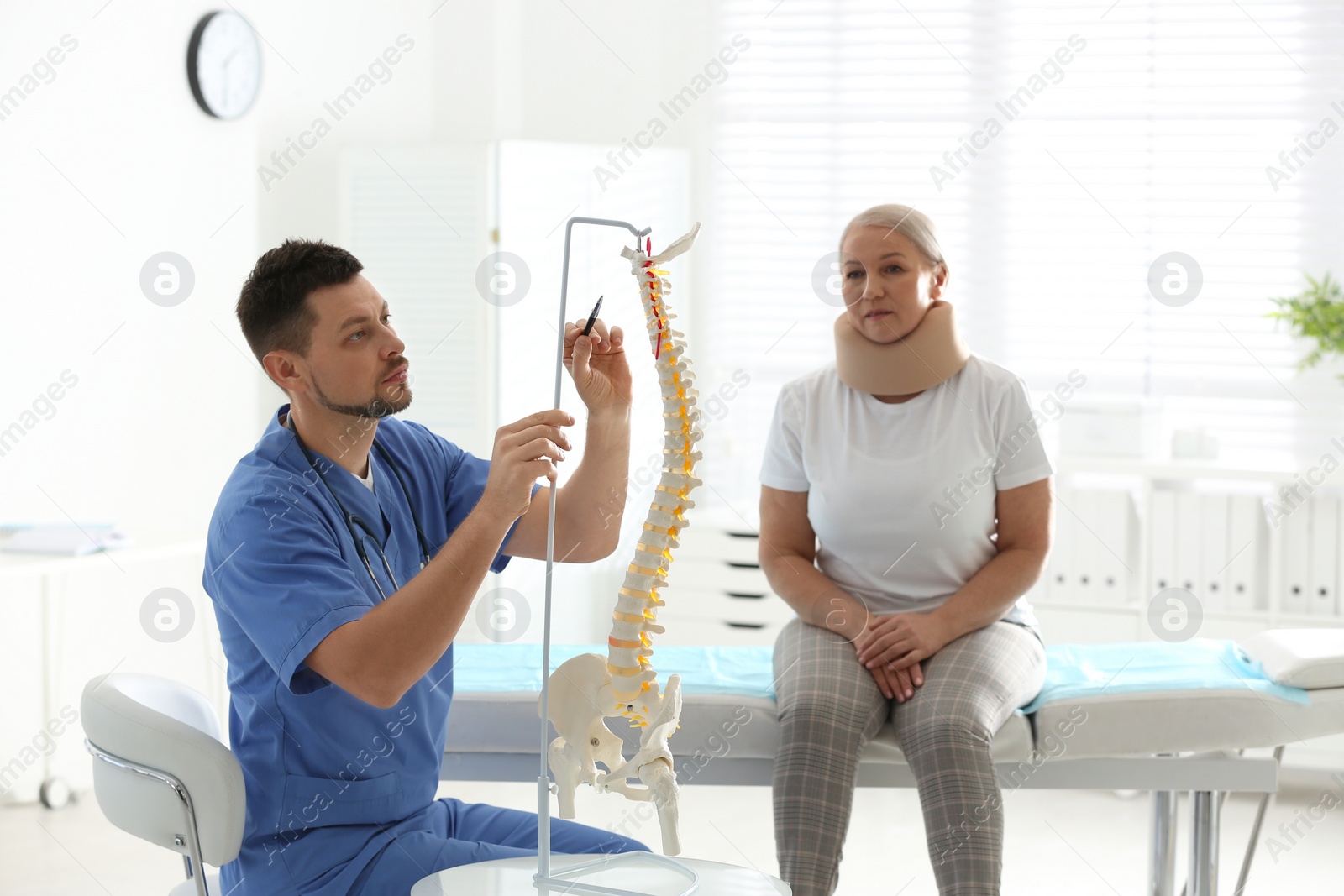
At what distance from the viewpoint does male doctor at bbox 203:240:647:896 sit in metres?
1.35

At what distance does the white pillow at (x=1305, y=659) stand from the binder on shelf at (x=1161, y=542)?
135cm

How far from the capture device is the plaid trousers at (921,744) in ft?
5.91

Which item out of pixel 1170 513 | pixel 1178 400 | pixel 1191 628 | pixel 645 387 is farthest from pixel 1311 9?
pixel 645 387

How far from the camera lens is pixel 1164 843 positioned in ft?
7.18

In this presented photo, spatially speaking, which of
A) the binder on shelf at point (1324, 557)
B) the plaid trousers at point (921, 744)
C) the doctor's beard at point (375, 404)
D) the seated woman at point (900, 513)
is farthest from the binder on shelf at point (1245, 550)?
the doctor's beard at point (375, 404)

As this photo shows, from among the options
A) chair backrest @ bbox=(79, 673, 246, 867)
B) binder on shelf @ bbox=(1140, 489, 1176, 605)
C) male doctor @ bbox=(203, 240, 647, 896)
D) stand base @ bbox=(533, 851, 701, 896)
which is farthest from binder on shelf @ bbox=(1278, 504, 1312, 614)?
chair backrest @ bbox=(79, 673, 246, 867)

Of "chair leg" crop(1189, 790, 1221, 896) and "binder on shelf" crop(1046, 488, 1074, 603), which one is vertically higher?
"binder on shelf" crop(1046, 488, 1074, 603)

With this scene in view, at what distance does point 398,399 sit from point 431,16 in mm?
3306

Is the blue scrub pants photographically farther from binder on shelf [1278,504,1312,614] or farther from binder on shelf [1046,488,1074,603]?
binder on shelf [1278,504,1312,614]

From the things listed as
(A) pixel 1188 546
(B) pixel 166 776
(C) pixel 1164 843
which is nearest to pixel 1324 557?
(A) pixel 1188 546

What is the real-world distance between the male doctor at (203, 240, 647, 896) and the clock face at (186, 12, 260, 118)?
2357 millimetres

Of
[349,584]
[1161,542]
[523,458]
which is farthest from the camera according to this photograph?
[1161,542]

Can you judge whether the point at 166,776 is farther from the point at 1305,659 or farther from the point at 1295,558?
the point at 1295,558

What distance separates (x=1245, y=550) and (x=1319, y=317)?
0.65 m
